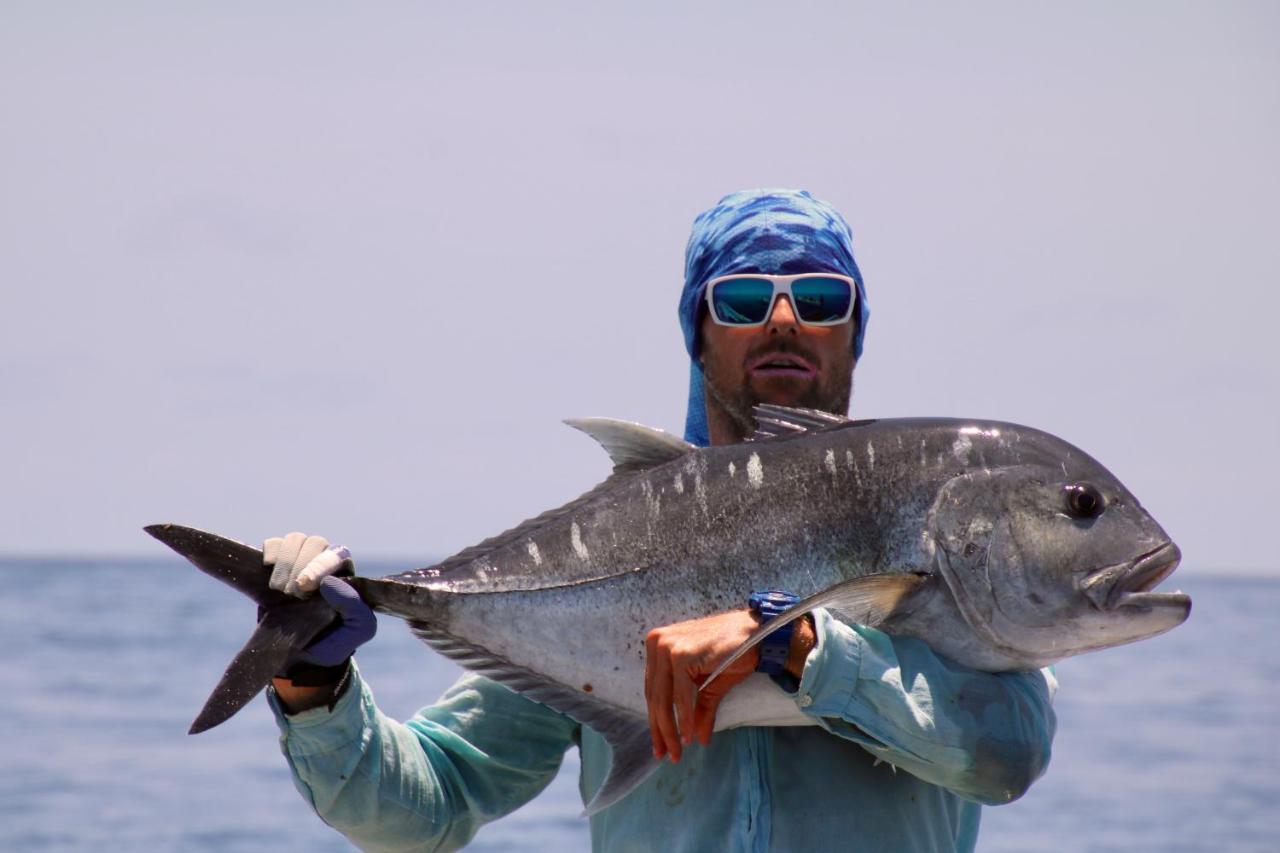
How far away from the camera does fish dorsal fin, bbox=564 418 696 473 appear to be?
3211 mm

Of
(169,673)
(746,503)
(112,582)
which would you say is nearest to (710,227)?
(746,503)

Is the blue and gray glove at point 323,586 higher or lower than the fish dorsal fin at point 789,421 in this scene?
lower

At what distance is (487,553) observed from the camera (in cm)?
328

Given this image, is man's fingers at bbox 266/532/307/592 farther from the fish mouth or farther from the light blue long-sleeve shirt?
the fish mouth

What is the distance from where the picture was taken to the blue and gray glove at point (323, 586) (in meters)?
3.06

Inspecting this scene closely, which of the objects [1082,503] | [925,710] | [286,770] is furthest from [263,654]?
[286,770]

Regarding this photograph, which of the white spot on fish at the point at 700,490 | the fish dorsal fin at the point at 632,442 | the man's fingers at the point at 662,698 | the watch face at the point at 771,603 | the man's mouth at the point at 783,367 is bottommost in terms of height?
the man's fingers at the point at 662,698

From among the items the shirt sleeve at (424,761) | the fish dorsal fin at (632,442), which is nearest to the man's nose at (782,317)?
the fish dorsal fin at (632,442)

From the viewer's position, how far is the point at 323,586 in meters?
3.06

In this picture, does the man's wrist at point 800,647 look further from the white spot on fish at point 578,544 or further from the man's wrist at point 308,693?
the man's wrist at point 308,693

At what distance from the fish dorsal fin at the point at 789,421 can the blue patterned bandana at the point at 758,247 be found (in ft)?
1.80

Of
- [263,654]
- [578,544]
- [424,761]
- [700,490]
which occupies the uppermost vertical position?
[700,490]

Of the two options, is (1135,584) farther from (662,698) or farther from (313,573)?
(313,573)

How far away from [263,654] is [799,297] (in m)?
1.41
